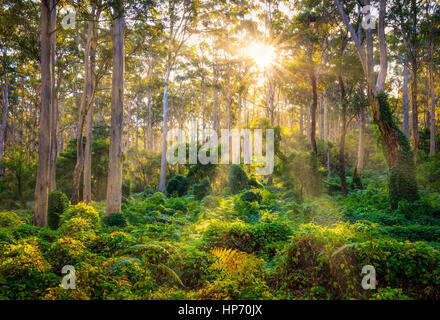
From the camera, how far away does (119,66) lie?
30.8 ft

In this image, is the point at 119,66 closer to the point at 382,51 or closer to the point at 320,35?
the point at 382,51

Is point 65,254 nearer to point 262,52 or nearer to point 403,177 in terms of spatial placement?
point 403,177

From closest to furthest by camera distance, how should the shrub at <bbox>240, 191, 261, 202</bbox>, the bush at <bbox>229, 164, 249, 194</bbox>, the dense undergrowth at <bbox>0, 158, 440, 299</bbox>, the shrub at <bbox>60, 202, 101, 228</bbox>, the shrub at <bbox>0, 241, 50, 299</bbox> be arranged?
the shrub at <bbox>0, 241, 50, 299</bbox> < the dense undergrowth at <bbox>0, 158, 440, 299</bbox> < the shrub at <bbox>60, 202, 101, 228</bbox> < the shrub at <bbox>240, 191, 261, 202</bbox> < the bush at <bbox>229, 164, 249, 194</bbox>

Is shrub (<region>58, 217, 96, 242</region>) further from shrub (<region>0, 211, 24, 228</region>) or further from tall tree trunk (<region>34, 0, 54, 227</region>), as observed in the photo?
shrub (<region>0, 211, 24, 228</region>)

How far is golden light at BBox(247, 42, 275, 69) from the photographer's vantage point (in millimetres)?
Result: 17466

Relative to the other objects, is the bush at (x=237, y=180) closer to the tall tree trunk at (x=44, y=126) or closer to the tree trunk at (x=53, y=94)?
the tree trunk at (x=53, y=94)

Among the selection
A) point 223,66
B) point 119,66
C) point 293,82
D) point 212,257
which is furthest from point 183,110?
point 212,257

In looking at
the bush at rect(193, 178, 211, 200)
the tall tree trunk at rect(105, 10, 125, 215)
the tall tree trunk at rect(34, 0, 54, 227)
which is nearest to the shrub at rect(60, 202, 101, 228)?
the tall tree trunk at rect(34, 0, 54, 227)

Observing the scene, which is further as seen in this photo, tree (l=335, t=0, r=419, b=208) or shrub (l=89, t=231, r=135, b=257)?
tree (l=335, t=0, r=419, b=208)

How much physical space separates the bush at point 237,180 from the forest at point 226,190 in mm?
70

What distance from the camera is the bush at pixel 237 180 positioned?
51.6 feet

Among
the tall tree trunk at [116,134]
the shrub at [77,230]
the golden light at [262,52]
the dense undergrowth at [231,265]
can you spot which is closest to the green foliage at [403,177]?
the dense undergrowth at [231,265]

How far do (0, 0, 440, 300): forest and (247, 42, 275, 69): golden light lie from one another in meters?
0.13
